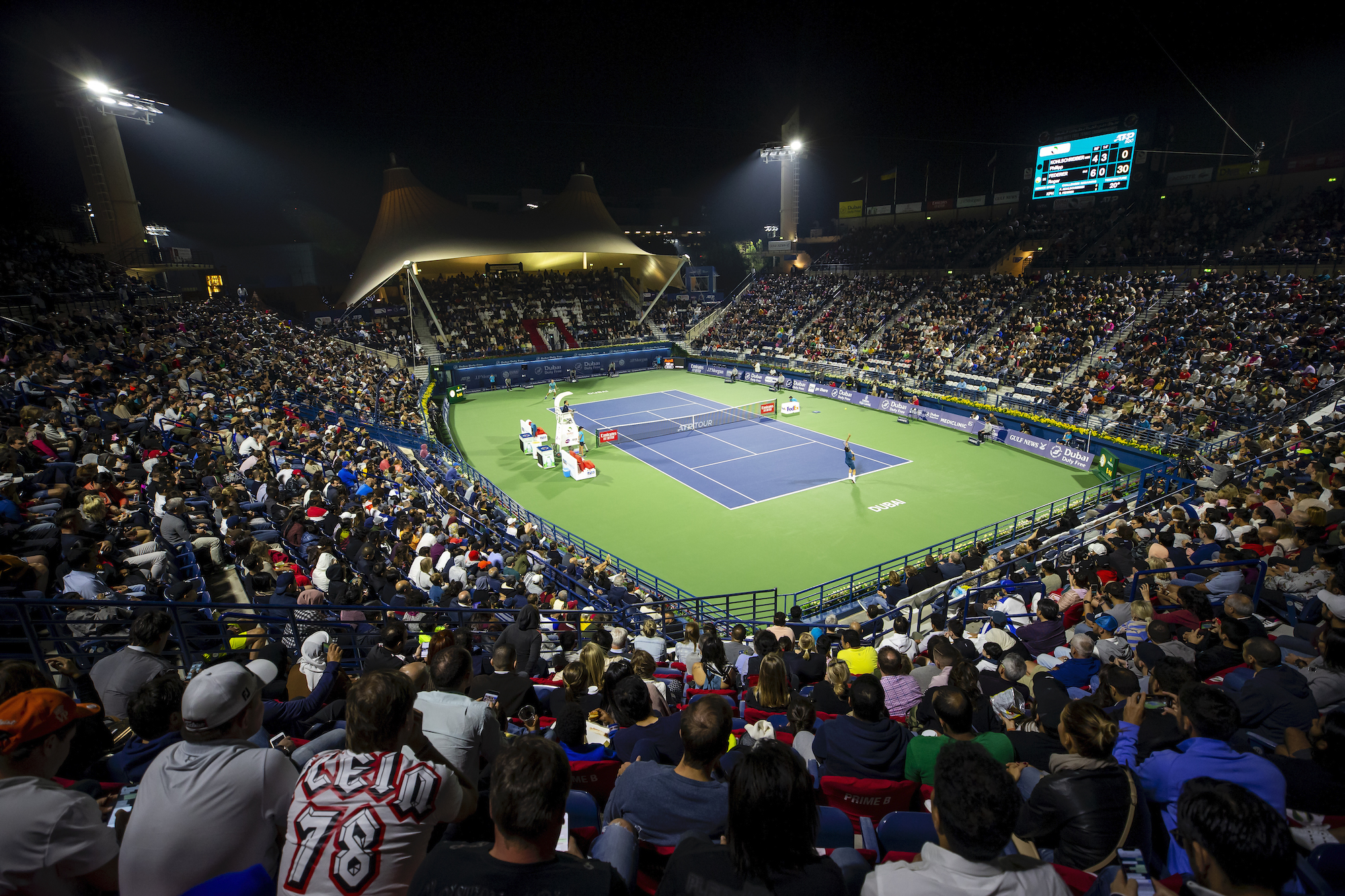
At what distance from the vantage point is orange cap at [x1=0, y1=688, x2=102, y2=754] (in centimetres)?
277

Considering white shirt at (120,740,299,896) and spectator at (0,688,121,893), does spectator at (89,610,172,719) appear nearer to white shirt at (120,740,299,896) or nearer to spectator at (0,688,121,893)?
spectator at (0,688,121,893)

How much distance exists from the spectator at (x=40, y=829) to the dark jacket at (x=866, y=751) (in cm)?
387

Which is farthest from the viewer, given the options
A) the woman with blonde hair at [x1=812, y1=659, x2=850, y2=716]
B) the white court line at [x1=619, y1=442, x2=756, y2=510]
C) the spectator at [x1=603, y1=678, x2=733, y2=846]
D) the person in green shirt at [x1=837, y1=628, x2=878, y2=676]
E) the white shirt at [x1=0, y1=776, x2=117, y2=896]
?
the white court line at [x1=619, y1=442, x2=756, y2=510]

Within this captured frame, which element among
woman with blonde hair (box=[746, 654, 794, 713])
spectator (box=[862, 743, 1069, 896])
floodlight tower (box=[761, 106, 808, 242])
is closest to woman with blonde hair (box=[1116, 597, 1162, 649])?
woman with blonde hair (box=[746, 654, 794, 713])

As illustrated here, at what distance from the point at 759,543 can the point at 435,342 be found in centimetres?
3807

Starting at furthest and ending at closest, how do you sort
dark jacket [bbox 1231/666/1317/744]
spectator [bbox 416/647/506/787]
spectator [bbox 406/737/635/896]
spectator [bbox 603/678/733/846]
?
dark jacket [bbox 1231/666/1317/744], spectator [bbox 416/647/506/787], spectator [bbox 603/678/733/846], spectator [bbox 406/737/635/896]

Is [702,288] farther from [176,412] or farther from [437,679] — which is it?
[437,679]

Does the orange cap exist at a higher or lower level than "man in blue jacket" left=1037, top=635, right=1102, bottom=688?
higher

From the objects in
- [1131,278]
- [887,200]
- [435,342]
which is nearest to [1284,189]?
[1131,278]

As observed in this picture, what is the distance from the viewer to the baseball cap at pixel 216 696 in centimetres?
276

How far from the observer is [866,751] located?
4.18 metres

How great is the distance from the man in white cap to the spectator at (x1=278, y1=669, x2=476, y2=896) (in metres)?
0.36

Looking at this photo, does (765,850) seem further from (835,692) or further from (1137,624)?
(1137,624)

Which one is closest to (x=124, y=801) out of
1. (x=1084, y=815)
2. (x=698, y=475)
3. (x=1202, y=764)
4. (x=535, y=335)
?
(x=1084, y=815)
